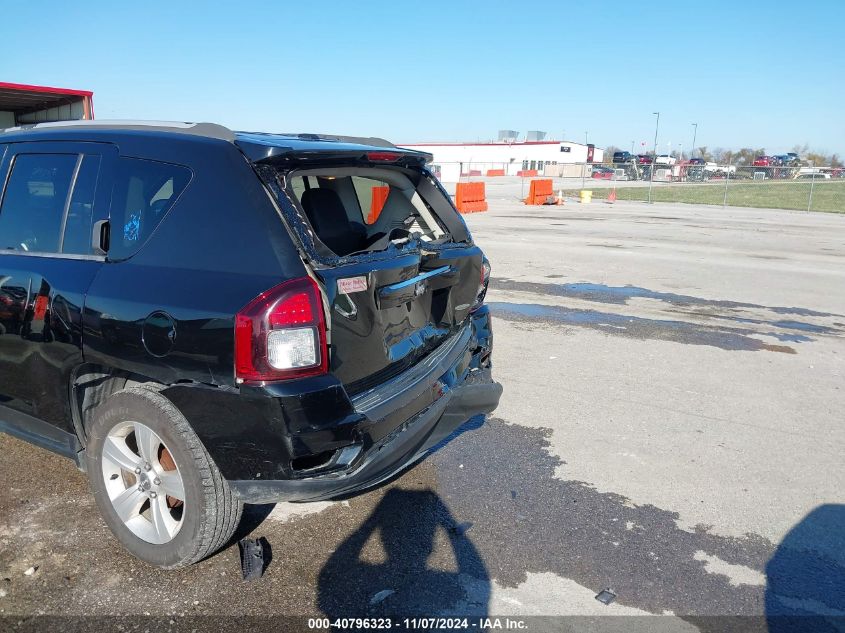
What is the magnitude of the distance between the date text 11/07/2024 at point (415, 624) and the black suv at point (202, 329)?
1.63 feet

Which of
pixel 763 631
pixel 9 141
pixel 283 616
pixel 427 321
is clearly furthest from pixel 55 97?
pixel 763 631

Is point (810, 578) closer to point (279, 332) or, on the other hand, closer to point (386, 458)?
point (386, 458)

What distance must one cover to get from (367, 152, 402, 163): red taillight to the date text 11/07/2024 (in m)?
2.11

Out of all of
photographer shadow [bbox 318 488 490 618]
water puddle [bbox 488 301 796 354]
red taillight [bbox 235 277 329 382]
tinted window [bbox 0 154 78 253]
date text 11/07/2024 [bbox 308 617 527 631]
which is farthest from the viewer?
water puddle [bbox 488 301 796 354]

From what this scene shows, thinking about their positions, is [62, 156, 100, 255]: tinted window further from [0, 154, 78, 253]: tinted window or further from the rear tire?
the rear tire

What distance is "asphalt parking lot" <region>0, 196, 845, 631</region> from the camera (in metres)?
2.93

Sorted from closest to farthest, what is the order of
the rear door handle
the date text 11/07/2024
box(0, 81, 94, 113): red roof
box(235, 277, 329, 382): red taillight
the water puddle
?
1. box(235, 277, 329, 382): red taillight
2. the date text 11/07/2024
3. the rear door handle
4. the water puddle
5. box(0, 81, 94, 113): red roof

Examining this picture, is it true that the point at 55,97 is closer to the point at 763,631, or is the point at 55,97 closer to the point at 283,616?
the point at 283,616

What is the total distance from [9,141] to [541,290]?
23.6 ft

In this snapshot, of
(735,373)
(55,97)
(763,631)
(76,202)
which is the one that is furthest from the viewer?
(55,97)

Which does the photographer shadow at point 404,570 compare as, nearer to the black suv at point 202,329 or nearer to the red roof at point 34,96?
the black suv at point 202,329

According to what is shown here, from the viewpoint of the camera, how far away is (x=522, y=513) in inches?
143

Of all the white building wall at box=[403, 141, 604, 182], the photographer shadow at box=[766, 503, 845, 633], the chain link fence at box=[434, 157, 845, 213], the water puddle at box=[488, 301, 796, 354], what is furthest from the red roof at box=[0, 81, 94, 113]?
the white building wall at box=[403, 141, 604, 182]

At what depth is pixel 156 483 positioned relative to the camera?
3012 mm
